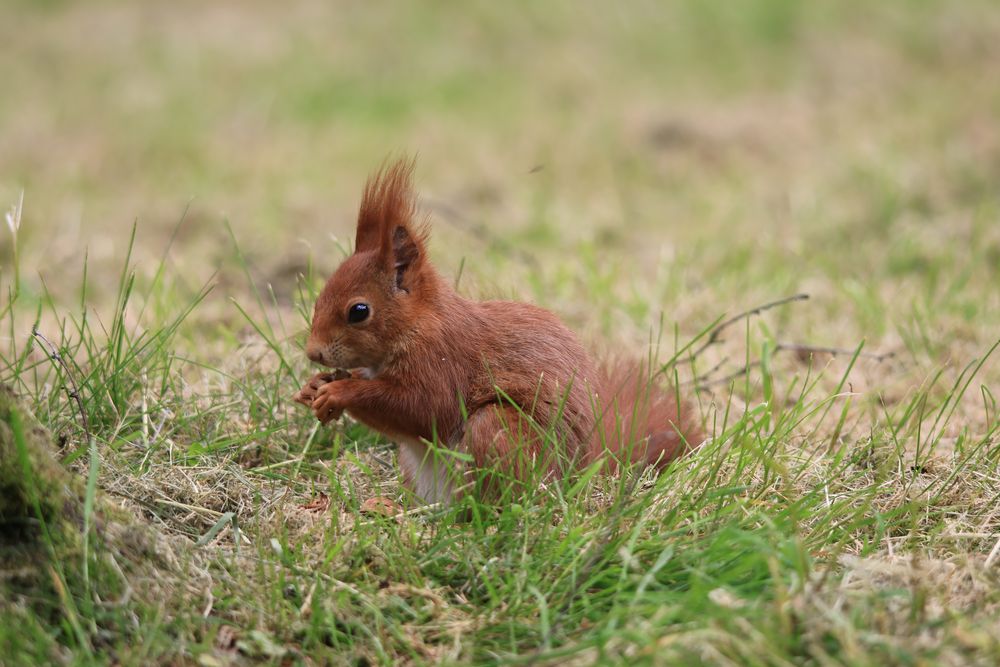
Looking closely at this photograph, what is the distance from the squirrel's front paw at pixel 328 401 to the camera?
2143 millimetres

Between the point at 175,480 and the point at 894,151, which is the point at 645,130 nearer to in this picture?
the point at 894,151

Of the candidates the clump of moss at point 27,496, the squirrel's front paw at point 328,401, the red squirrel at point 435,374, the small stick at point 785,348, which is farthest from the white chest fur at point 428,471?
the small stick at point 785,348

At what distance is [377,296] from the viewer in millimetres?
2203

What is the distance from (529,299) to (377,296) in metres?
1.38

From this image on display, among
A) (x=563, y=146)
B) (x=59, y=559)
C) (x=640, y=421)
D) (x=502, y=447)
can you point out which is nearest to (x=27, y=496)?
(x=59, y=559)

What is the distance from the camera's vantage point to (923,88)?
709 centimetres

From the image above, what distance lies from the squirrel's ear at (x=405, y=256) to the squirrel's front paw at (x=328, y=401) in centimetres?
26

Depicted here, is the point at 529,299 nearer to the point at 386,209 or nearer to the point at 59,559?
the point at 386,209

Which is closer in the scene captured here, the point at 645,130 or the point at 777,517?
the point at 777,517

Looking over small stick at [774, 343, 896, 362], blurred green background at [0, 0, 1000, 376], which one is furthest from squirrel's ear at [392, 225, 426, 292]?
small stick at [774, 343, 896, 362]

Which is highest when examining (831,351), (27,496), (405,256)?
(405,256)

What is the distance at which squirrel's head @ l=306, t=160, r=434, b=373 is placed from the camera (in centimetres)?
220

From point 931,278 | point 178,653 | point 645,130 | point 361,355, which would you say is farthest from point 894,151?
point 178,653

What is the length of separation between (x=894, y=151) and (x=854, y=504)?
4.11 m
